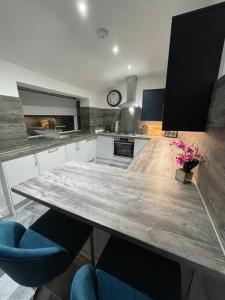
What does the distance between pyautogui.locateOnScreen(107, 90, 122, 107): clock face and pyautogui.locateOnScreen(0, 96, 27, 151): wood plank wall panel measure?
2.52 metres

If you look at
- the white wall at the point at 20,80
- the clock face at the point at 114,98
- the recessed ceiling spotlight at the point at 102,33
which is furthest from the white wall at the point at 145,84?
the recessed ceiling spotlight at the point at 102,33

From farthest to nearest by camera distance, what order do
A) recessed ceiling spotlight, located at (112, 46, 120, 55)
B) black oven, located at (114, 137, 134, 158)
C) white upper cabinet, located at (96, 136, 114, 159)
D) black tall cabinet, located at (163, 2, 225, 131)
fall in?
white upper cabinet, located at (96, 136, 114, 159), black oven, located at (114, 137, 134, 158), recessed ceiling spotlight, located at (112, 46, 120, 55), black tall cabinet, located at (163, 2, 225, 131)

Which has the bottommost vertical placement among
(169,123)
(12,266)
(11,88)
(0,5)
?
(12,266)

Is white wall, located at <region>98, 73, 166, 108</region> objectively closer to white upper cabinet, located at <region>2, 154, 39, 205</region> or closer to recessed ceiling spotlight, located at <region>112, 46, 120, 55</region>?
recessed ceiling spotlight, located at <region>112, 46, 120, 55</region>

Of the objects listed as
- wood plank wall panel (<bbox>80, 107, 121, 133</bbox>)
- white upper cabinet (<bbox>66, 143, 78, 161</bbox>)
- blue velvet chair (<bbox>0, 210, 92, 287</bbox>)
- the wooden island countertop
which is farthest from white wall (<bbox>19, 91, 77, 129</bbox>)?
blue velvet chair (<bbox>0, 210, 92, 287</bbox>)

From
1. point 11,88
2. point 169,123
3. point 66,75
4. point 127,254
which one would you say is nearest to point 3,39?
point 11,88

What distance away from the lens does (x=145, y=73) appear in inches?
129

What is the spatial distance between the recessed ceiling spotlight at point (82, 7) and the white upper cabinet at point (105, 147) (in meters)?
2.55

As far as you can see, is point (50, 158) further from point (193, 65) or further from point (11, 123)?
point (193, 65)

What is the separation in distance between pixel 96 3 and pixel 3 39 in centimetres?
116

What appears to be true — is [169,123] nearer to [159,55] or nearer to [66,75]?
[159,55]

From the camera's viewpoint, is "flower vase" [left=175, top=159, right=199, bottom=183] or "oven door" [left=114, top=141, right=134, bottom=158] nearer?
"flower vase" [left=175, top=159, right=199, bottom=183]

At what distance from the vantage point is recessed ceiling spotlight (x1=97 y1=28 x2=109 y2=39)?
1.79 metres

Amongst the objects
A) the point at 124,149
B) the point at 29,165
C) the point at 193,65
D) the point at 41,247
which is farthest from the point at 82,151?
the point at 193,65
